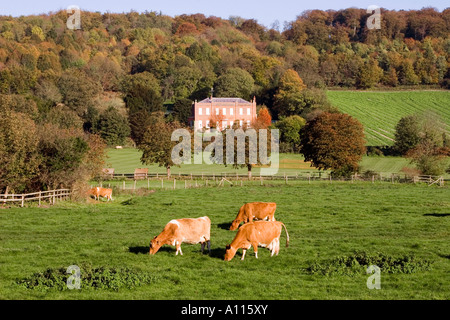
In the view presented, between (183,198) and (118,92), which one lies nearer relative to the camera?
(183,198)

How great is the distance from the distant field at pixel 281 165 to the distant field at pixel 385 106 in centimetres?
2037

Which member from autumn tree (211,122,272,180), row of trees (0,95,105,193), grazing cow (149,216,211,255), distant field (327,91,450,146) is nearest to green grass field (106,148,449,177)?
autumn tree (211,122,272,180)

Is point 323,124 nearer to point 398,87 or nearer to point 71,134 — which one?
point 71,134

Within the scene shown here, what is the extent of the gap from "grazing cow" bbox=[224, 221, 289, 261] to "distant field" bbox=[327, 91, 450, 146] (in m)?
92.2

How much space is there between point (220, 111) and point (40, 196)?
102 meters

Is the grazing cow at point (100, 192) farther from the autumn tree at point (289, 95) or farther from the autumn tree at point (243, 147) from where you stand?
the autumn tree at point (289, 95)

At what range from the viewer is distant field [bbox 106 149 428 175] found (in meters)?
75.7

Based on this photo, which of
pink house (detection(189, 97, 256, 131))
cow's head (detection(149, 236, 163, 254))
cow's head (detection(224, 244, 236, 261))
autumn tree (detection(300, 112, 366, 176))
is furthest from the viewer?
pink house (detection(189, 97, 256, 131))

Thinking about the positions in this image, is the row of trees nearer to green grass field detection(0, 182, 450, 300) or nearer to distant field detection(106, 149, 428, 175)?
green grass field detection(0, 182, 450, 300)

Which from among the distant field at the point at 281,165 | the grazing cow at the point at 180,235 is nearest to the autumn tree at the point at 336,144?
the distant field at the point at 281,165

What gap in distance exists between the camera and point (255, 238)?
19484mm

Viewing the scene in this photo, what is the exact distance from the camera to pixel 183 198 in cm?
4094

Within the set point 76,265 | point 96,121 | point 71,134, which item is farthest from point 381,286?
point 96,121

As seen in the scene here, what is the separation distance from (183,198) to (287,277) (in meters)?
24.2
